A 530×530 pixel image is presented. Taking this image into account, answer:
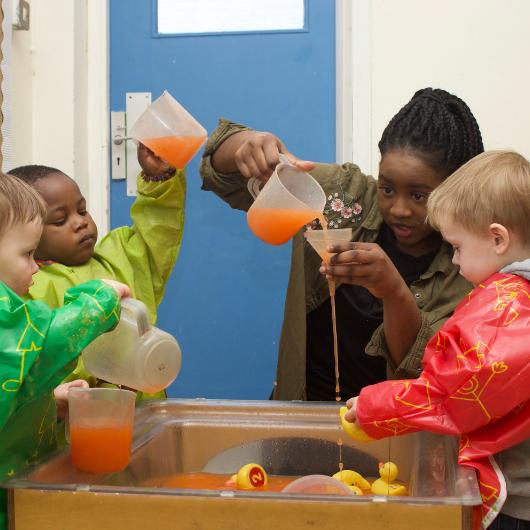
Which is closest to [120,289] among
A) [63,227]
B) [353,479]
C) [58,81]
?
[353,479]

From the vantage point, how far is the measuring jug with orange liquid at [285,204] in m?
1.27

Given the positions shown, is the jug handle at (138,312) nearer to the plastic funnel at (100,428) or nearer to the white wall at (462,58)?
the plastic funnel at (100,428)

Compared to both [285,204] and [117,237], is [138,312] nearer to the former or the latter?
[285,204]

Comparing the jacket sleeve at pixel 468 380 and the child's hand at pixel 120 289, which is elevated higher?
the child's hand at pixel 120 289

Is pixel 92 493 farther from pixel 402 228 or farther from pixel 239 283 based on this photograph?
pixel 239 283

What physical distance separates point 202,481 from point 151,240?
62 cm

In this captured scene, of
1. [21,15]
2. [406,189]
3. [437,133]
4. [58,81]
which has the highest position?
[21,15]

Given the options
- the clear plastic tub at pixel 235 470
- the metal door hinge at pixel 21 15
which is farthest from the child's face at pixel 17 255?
the metal door hinge at pixel 21 15

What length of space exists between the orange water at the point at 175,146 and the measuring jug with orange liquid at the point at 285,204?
21 cm

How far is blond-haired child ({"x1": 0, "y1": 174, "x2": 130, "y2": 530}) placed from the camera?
84cm

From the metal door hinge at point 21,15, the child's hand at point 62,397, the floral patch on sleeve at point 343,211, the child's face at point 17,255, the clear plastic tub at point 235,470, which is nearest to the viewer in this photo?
the clear plastic tub at point 235,470

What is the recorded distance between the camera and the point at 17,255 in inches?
39.7

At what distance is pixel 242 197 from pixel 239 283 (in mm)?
934

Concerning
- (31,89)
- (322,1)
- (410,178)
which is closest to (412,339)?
(410,178)
